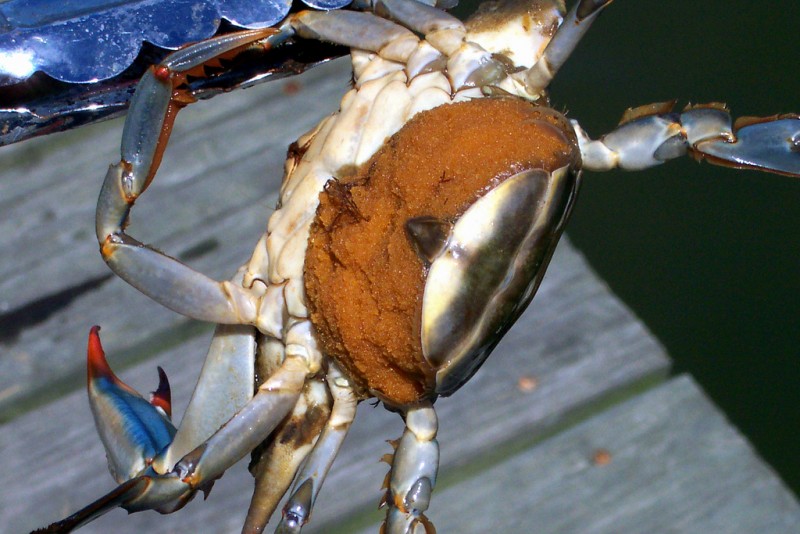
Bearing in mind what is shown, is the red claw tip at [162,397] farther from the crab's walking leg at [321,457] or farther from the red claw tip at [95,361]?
the crab's walking leg at [321,457]

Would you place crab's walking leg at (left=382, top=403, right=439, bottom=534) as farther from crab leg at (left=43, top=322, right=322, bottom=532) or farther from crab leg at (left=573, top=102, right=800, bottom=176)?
crab leg at (left=573, top=102, right=800, bottom=176)

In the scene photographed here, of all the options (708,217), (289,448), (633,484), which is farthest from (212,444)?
(708,217)

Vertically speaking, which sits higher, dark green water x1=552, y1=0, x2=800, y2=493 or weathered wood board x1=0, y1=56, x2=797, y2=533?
weathered wood board x1=0, y1=56, x2=797, y2=533

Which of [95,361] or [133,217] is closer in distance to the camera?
[95,361]

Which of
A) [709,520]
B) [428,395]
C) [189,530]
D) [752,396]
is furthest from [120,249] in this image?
[752,396]

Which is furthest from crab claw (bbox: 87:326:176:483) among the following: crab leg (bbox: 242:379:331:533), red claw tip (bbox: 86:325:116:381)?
crab leg (bbox: 242:379:331:533)

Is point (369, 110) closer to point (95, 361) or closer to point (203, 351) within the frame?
point (95, 361)

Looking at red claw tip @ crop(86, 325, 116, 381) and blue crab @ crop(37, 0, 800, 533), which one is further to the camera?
red claw tip @ crop(86, 325, 116, 381)

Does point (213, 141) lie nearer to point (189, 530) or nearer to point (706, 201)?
point (189, 530)
